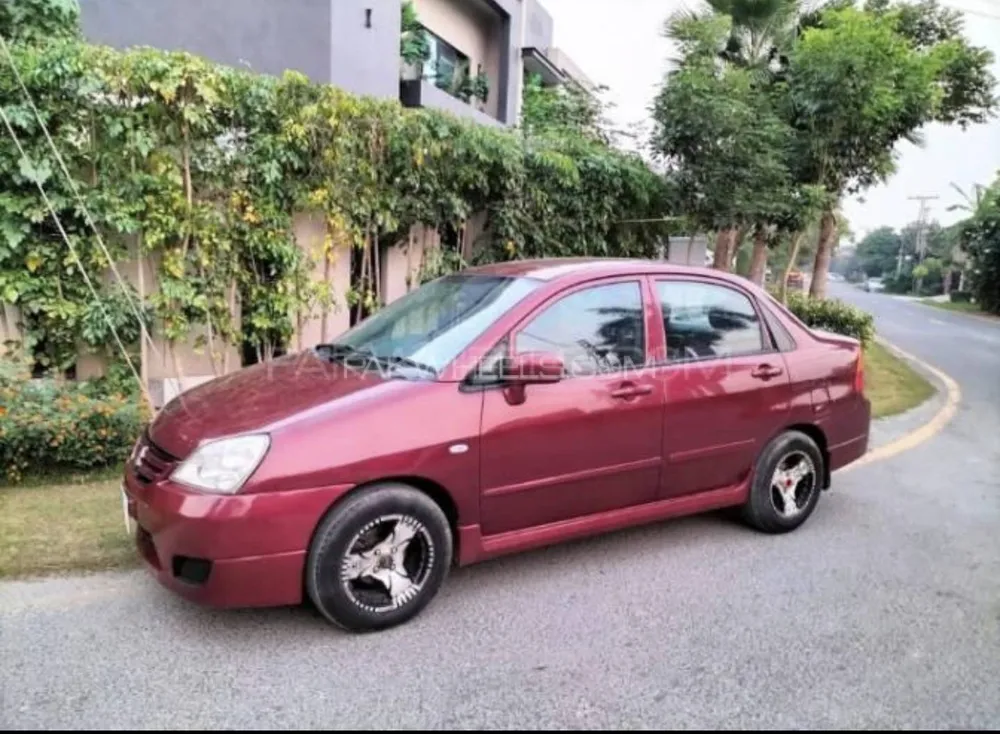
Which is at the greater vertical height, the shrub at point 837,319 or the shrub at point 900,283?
the shrub at point 837,319

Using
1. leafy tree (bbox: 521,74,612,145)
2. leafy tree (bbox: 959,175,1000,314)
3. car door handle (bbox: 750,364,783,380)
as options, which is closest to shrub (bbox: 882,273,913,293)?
leafy tree (bbox: 959,175,1000,314)

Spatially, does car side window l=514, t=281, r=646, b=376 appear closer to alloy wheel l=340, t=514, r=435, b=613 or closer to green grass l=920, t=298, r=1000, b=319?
alloy wheel l=340, t=514, r=435, b=613

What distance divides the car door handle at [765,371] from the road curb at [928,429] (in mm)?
1722

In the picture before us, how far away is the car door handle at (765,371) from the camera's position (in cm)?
463

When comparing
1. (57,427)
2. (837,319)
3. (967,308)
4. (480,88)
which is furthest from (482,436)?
(967,308)

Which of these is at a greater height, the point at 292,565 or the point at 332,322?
the point at 332,322

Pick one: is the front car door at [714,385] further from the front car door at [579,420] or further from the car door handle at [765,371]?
the front car door at [579,420]

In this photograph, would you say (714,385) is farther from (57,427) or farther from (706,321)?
(57,427)

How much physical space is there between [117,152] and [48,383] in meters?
1.94

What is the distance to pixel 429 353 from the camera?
3.86 metres

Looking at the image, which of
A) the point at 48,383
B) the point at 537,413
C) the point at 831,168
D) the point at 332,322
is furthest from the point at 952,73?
the point at 48,383

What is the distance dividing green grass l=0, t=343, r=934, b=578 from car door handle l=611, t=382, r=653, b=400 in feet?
8.83

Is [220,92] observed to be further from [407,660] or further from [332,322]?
[407,660]

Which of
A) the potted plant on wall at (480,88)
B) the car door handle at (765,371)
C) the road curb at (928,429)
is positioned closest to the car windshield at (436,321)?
the car door handle at (765,371)
